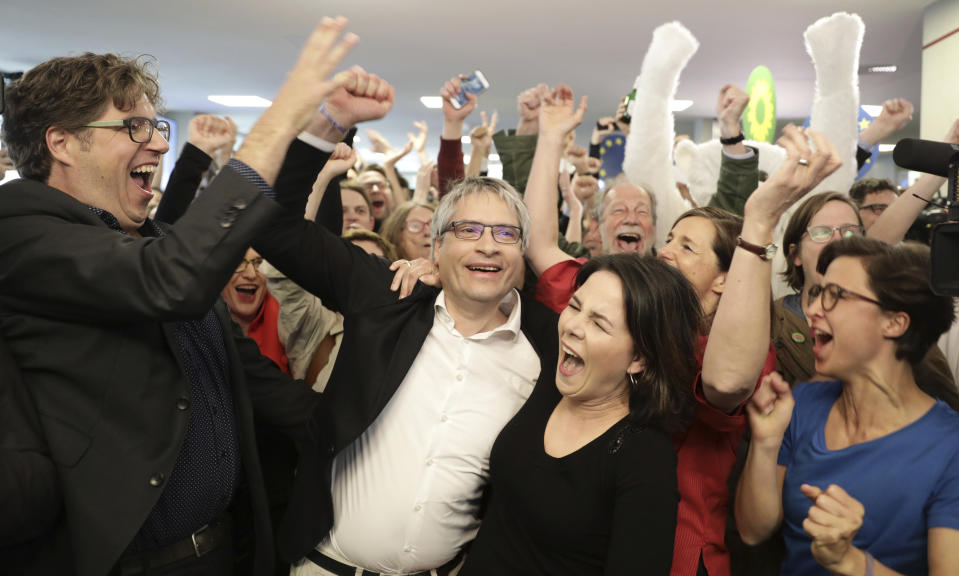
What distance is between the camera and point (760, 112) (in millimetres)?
5645

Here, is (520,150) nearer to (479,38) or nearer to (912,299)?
(912,299)

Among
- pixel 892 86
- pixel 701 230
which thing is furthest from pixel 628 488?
pixel 892 86

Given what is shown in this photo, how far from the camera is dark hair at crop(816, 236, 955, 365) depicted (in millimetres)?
1630

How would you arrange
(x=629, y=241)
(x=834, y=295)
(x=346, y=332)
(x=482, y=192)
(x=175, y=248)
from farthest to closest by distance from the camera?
(x=629, y=241) < (x=482, y=192) < (x=346, y=332) < (x=834, y=295) < (x=175, y=248)

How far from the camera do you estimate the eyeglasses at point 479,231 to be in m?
1.90

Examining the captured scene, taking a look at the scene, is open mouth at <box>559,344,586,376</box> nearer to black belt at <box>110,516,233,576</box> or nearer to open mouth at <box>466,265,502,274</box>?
open mouth at <box>466,265,502,274</box>

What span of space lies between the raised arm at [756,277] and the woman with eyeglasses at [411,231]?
2247mm

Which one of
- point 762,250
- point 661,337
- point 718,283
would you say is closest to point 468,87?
point 718,283

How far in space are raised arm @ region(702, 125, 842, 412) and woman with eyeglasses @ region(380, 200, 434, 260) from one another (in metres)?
2.25

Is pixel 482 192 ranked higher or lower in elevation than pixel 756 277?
higher

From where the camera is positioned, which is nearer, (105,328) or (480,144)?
(105,328)

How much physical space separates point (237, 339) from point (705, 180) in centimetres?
247

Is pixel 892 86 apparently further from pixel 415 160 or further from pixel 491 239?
pixel 415 160

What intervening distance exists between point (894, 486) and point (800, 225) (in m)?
1.31
